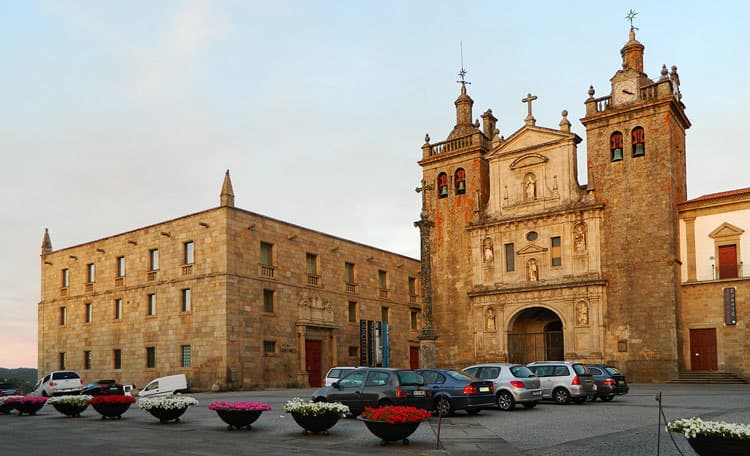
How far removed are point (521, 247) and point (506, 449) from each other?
30021 mm

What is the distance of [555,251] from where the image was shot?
4153 centimetres

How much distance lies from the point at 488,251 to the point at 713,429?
3474 cm

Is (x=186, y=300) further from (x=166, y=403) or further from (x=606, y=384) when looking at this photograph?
(x=606, y=384)

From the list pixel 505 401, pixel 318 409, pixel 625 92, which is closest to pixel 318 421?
pixel 318 409

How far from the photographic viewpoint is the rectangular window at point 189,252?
4061 centimetres

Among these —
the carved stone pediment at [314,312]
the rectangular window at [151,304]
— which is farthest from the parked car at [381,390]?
the rectangular window at [151,304]

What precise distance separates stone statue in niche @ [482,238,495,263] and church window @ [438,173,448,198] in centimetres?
441

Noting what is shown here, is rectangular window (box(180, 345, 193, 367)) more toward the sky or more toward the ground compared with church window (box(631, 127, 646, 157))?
more toward the ground

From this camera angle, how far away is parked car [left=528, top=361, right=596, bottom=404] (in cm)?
2397

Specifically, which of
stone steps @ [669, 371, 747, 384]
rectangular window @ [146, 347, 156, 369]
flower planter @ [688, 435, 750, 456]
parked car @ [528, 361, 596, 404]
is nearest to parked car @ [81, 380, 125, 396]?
rectangular window @ [146, 347, 156, 369]

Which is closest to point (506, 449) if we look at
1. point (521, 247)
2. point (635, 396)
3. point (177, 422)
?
point (177, 422)

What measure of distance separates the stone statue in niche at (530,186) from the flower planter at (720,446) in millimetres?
33916

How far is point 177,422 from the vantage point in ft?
63.1

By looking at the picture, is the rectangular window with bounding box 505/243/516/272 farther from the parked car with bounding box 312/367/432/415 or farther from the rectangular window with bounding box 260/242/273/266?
the parked car with bounding box 312/367/432/415
